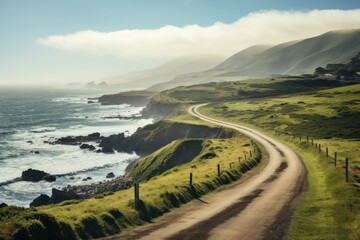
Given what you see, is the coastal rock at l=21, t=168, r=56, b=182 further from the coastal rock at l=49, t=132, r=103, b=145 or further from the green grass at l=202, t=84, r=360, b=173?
the green grass at l=202, t=84, r=360, b=173

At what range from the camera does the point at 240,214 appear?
2989cm

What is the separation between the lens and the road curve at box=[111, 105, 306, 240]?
2483 centimetres

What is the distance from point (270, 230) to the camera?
85.3 feet

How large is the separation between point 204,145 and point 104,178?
2496cm

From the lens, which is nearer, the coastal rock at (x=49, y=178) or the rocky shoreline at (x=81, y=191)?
the rocky shoreline at (x=81, y=191)

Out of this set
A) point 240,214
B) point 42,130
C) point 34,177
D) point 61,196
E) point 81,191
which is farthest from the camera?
point 42,130

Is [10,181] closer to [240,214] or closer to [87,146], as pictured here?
[87,146]

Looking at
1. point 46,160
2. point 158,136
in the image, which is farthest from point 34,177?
point 158,136

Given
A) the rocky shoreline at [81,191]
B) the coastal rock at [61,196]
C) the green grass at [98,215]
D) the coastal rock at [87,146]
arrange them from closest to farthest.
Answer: the green grass at [98,215] → the coastal rock at [61,196] → the rocky shoreline at [81,191] → the coastal rock at [87,146]

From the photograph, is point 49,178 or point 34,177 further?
point 49,178

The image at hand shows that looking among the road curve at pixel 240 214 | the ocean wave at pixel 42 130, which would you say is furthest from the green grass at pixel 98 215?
the ocean wave at pixel 42 130

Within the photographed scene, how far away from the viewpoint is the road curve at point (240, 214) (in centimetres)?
2483

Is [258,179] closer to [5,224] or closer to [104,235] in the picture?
[104,235]

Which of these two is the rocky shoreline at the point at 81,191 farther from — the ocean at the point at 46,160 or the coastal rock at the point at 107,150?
the coastal rock at the point at 107,150
